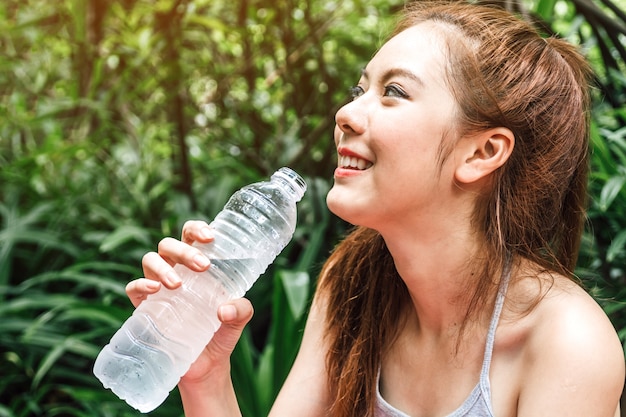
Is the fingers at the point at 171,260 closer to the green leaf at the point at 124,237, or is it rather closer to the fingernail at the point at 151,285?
the fingernail at the point at 151,285

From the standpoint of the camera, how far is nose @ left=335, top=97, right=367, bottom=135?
133 centimetres

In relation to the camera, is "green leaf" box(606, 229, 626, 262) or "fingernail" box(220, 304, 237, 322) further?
"green leaf" box(606, 229, 626, 262)

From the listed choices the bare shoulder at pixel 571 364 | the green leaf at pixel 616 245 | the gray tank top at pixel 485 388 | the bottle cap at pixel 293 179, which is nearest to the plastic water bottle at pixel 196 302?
the bottle cap at pixel 293 179

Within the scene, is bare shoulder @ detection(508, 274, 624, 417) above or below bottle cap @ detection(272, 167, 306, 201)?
below

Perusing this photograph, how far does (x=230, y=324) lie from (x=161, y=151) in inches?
106

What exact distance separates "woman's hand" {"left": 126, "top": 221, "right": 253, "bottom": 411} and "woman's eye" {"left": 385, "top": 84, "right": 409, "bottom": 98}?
402mm

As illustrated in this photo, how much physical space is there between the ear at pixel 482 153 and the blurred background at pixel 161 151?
1.98 ft

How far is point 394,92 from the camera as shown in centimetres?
135

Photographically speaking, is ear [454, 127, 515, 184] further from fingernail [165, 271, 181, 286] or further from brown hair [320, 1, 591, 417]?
fingernail [165, 271, 181, 286]

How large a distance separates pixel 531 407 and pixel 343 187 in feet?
1.57

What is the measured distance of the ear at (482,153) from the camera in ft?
4.46

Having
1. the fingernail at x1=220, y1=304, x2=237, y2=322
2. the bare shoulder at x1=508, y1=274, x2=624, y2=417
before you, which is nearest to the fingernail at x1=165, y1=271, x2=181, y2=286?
the fingernail at x1=220, y1=304, x2=237, y2=322

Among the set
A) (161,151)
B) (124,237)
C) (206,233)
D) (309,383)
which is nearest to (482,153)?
(206,233)

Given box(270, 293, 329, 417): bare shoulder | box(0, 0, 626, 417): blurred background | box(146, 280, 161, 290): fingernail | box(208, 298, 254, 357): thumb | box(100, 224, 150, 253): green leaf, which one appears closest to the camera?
box(146, 280, 161, 290): fingernail
